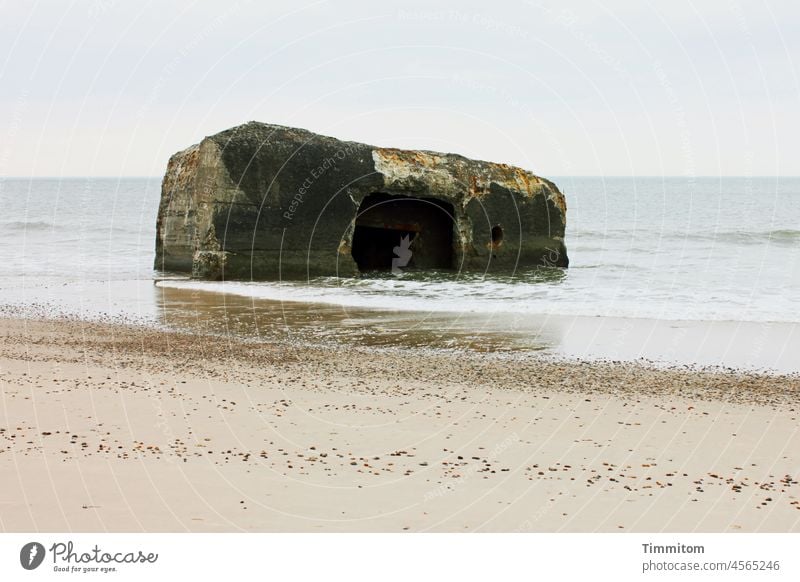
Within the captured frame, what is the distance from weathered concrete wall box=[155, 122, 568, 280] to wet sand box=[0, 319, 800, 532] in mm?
6696

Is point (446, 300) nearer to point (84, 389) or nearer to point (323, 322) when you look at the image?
point (323, 322)

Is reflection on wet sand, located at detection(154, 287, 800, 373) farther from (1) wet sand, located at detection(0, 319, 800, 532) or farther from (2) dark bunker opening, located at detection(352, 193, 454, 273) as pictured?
(2) dark bunker opening, located at detection(352, 193, 454, 273)

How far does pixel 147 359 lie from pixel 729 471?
5091 mm

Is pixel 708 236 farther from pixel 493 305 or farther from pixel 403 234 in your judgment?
pixel 493 305

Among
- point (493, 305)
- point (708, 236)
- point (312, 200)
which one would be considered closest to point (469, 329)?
point (493, 305)

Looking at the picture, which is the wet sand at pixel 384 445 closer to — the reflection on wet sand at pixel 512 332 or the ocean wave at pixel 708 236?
the reflection on wet sand at pixel 512 332

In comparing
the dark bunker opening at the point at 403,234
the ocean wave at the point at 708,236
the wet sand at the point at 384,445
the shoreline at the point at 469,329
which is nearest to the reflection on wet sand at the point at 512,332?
the shoreline at the point at 469,329

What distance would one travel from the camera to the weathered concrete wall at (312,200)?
14.9 m

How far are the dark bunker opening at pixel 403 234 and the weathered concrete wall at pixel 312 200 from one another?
2.40 feet

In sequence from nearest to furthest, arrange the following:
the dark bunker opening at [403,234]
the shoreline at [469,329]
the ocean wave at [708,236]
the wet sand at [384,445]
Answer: the wet sand at [384,445] < the shoreline at [469,329] < the dark bunker opening at [403,234] < the ocean wave at [708,236]

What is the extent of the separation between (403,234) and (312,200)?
12.3 feet

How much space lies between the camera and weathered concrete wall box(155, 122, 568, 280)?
14922 mm

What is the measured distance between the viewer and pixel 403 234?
61.4 feet
